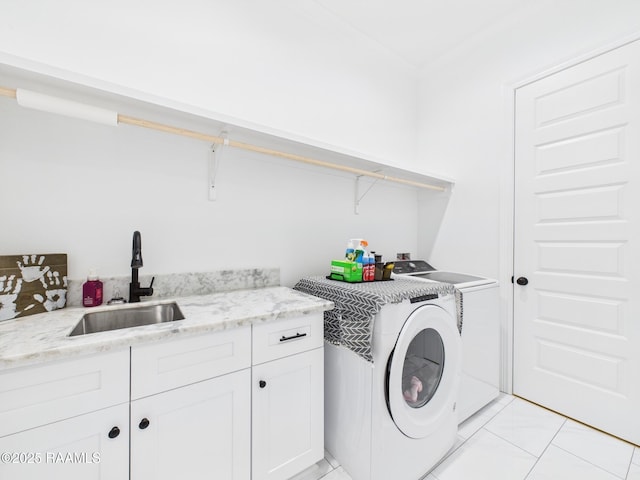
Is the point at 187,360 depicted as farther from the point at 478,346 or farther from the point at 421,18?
the point at 421,18

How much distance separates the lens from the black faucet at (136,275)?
1313mm

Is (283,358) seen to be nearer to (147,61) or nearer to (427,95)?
(147,61)

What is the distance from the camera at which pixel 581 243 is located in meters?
1.83

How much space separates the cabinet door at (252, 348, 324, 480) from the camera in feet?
3.91

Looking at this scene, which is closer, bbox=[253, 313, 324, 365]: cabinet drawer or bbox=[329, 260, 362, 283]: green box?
bbox=[253, 313, 324, 365]: cabinet drawer

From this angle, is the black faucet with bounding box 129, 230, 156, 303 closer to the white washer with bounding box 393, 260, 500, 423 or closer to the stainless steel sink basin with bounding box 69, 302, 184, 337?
the stainless steel sink basin with bounding box 69, 302, 184, 337

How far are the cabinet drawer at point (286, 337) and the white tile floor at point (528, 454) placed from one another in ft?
2.31

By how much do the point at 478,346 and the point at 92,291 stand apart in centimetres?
228

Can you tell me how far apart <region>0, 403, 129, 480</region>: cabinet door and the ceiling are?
2729 mm

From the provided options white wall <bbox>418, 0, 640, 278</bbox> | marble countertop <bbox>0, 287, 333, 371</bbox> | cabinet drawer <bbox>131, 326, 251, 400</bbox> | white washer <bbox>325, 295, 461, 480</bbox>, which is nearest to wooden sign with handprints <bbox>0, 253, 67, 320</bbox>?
marble countertop <bbox>0, 287, 333, 371</bbox>

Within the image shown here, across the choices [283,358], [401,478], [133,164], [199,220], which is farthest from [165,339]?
[401,478]

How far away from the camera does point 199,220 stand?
5.31ft

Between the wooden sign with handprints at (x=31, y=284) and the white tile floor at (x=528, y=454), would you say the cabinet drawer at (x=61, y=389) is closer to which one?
the wooden sign with handprints at (x=31, y=284)

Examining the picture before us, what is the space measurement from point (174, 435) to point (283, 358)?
18.8 inches
